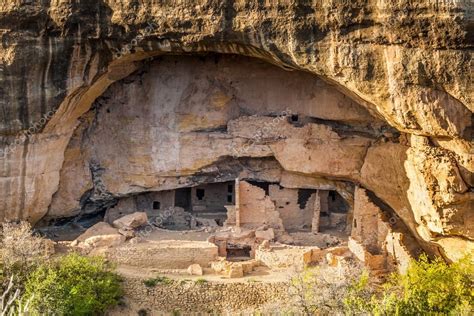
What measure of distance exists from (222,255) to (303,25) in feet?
20.5

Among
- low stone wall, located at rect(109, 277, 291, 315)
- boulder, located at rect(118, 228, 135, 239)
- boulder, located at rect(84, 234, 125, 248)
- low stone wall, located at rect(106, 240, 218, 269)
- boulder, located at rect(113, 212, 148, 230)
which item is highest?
boulder, located at rect(113, 212, 148, 230)

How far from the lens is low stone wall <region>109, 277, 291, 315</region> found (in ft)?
62.1

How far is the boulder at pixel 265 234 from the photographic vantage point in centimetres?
2094

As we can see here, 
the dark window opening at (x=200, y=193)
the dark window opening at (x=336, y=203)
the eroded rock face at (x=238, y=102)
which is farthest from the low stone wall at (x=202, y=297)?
the dark window opening at (x=200, y=193)

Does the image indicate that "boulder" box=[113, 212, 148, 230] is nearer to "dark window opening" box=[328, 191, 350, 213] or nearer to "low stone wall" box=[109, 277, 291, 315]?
"low stone wall" box=[109, 277, 291, 315]

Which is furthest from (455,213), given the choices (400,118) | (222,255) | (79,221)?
(79,221)

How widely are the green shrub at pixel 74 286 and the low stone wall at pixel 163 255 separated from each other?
64 centimetres

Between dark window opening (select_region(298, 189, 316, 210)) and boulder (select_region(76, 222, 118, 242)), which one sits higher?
dark window opening (select_region(298, 189, 316, 210))

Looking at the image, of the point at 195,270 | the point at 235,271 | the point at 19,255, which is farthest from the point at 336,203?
the point at 19,255

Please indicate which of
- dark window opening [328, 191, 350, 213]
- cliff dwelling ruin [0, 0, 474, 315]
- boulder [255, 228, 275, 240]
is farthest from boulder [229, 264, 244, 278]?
dark window opening [328, 191, 350, 213]

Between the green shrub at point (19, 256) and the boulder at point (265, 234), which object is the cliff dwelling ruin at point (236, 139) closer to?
the boulder at point (265, 234)

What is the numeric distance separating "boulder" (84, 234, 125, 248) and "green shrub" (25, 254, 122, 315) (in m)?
0.80

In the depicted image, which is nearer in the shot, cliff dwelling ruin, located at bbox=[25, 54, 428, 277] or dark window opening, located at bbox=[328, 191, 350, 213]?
cliff dwelling ruin, located at bbox=[25, 54, 428, 277]

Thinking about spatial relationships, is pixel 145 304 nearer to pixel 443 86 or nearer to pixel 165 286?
pixel 165 286
